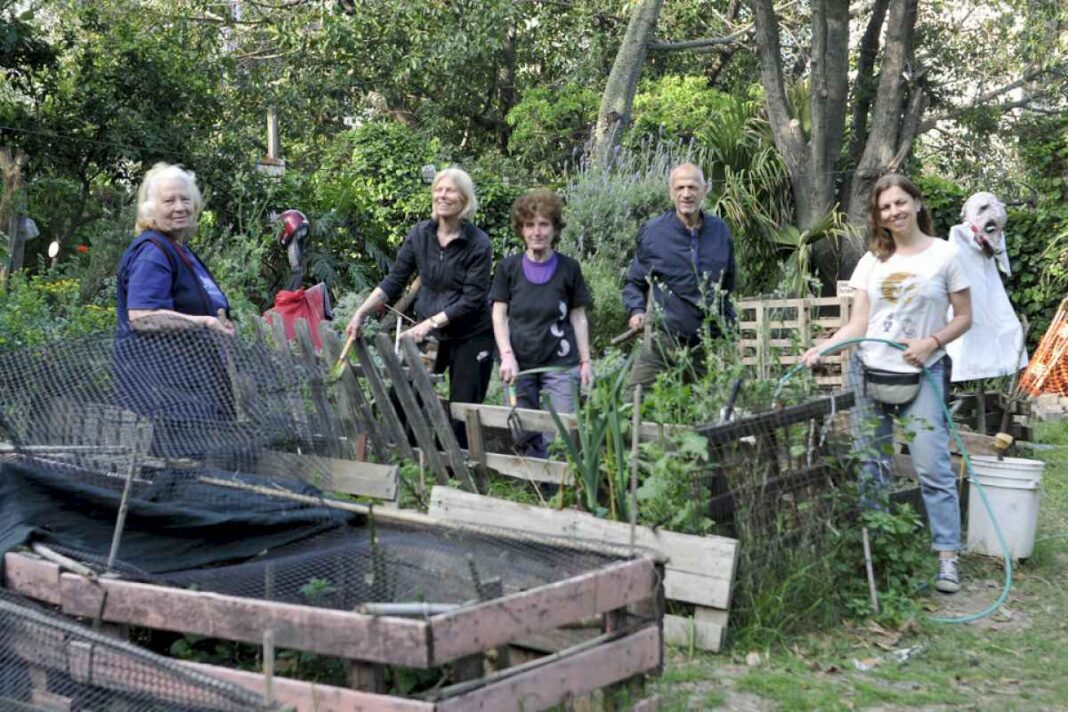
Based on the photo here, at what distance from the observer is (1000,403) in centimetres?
784

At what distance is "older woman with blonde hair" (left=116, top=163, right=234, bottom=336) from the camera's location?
4.79m

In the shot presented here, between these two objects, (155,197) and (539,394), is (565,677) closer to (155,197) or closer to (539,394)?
(155,197)

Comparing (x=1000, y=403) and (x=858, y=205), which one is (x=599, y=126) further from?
(x=1000, y=403)

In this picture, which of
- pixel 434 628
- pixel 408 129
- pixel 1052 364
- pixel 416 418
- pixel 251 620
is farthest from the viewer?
pixel 408 129

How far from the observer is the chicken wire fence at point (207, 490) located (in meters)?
3.98

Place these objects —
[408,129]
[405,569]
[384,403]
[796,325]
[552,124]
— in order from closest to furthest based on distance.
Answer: [405,569] < [384,403] < [796,325] < [408,129] < [552,124]

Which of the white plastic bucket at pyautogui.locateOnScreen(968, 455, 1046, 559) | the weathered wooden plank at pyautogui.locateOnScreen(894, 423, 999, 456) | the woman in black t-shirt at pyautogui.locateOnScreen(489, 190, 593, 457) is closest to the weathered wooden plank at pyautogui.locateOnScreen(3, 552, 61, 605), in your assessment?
the woman in black t-shirt at pyautogui.locateOnScreen(489, 190, 593, 457)

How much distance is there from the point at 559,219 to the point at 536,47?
54.9 feet

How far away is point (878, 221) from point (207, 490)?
3084 mm

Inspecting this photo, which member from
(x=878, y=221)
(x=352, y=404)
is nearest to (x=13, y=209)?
(x=352, y=404)

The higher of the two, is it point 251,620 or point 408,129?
point 408,129

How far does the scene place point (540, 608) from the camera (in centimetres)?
341

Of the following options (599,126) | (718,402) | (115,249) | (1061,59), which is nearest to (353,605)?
(718,402)

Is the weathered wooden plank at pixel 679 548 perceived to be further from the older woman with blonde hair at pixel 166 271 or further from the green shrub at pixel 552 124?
the green shrub at pixel 552 124
